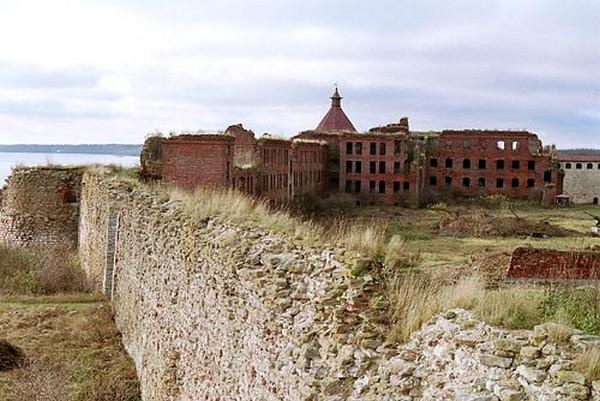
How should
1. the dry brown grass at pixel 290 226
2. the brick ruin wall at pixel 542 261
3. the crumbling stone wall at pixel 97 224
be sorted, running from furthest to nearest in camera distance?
the brick ruin wall at pixel 542 261 < the crumbling stone wall at pixel 97 224 < the dry brown grass at pixel 290 226

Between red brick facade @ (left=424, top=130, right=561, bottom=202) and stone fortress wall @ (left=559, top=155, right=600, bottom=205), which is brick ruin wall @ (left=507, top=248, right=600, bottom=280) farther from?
stone fortress wall @ (left=559, top=155, right=600, bottom=205)

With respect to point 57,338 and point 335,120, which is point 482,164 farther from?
point 57,338

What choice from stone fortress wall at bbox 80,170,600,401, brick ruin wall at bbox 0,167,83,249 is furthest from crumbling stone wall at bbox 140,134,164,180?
stone fortress wall at bbox 80,170,600,401

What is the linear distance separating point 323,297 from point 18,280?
17483mm

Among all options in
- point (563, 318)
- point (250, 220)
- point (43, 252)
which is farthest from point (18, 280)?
point (563, 318)

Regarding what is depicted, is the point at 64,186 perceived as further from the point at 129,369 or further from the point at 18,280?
the point at 129,369

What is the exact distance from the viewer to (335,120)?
6512 centimetres

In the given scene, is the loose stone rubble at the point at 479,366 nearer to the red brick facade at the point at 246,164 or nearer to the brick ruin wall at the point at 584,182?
the red brick facade at the point at 246,164

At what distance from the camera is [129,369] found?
14398mm

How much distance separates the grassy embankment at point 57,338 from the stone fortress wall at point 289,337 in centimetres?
81

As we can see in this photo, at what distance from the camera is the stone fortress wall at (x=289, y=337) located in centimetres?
473

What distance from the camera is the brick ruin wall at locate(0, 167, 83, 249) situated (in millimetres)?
27906

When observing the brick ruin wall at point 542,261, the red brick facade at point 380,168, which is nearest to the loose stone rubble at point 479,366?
the brick ruin wall at point 542,261

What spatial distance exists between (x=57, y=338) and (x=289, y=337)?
10765mm
